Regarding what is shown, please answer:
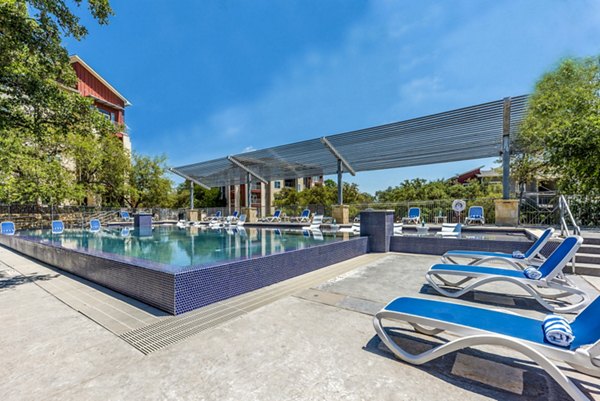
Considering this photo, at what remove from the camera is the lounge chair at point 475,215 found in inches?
455

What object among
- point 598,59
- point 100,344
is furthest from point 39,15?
point 598,59

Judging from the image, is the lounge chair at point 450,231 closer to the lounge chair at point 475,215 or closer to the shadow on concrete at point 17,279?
the lounge chair at point 475,215

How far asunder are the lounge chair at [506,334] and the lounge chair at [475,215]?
1093 centimetres

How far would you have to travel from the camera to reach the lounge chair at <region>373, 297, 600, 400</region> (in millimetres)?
1726

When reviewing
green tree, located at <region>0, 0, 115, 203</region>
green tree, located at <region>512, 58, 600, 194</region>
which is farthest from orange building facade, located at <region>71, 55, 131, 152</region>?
green tree, located at <region>512, 58, 600, 194</region>

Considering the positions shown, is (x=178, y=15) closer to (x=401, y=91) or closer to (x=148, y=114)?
(x=401, y=91)

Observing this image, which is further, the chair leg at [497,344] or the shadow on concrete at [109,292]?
the shadow on concrete at [109,292]

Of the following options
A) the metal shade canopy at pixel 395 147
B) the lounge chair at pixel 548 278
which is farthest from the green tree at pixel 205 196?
the lounge chair at pixel 548 278

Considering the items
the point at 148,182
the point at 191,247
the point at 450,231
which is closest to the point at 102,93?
the point at 148,182

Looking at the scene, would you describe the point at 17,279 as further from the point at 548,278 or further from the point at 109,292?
the point at 548,278

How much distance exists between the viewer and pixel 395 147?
12.6 metres

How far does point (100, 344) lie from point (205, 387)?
1419 mm

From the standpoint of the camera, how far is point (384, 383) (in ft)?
6.63

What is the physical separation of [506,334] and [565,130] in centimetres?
993
